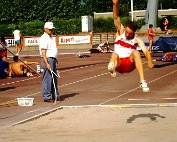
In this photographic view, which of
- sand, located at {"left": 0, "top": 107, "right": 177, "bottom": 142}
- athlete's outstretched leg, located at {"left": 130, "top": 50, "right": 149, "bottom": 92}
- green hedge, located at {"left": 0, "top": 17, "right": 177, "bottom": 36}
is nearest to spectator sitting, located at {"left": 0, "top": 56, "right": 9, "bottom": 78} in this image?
sand, located at {"left": 0, "top": 107, "right": 177, "bottom": 142}

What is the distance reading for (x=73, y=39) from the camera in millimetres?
43719

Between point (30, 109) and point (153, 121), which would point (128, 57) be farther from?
point (30, 109)

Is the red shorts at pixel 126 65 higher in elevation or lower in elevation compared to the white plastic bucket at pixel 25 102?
higher

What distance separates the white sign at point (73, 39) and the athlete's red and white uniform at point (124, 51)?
31.9 meters

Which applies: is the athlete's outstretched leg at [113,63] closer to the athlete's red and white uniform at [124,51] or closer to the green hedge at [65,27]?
the athlete's red and white uniform at [124,51]

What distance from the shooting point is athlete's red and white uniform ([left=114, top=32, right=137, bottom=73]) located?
1072cm

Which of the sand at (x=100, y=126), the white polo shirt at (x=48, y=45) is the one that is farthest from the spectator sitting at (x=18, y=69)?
the sand at (x=100, y=126)

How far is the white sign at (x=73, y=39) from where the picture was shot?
42906 mm

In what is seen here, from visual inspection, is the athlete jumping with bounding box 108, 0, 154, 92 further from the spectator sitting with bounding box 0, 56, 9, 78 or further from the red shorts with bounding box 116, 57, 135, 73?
the spectator sitting with bounding box 0, 56, 9, 78

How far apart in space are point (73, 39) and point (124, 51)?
3305cm

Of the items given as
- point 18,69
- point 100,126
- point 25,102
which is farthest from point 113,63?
point 18,69

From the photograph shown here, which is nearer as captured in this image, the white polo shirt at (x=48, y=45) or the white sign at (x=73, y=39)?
the white polo shirt at (x=48, y=45)

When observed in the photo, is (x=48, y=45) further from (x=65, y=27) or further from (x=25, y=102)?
(x=65, y=27)

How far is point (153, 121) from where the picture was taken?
410 inches
